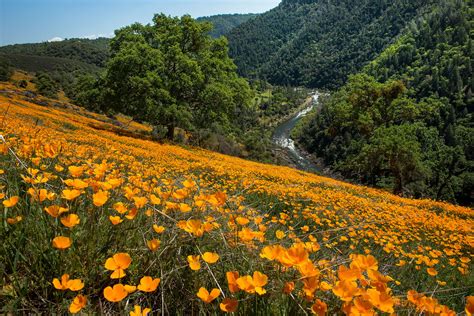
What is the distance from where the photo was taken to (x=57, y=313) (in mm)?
1567

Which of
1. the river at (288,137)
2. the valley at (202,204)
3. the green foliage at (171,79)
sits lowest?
the river at (288,137)

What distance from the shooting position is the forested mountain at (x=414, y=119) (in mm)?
25509

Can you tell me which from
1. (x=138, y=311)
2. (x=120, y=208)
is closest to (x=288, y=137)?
(x=120, y=208)

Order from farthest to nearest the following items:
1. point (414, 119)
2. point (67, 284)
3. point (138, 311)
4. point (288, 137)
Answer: point (288, 137), point (414, 119), point (67, 284), point (138, 311)

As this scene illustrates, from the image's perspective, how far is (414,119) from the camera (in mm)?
46531

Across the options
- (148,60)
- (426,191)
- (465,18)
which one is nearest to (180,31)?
(148,60)

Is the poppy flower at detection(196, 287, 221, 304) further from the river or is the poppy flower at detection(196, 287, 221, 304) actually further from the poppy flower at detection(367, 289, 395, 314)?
the river

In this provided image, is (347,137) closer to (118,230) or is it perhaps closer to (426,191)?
(426,191)

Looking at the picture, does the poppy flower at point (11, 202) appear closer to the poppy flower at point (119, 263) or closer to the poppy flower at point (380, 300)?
the poppy flower at point (119, 263)

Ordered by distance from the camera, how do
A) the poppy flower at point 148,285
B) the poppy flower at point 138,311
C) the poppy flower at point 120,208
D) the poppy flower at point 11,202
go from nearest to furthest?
1. the poppy flower at point 138,311
2. the poppy flower at point 148,285
3. the poppy flower at point 11,202
4. the poppy flower at point 120,208

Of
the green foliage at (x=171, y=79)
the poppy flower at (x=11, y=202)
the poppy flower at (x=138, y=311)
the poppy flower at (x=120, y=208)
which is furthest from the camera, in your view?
the green foliage at (x=171, y=79)

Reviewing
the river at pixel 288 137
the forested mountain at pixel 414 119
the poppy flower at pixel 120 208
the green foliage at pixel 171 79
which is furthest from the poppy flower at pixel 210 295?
the river at pixel 288 137

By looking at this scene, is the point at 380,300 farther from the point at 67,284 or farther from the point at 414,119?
the point at 414,119

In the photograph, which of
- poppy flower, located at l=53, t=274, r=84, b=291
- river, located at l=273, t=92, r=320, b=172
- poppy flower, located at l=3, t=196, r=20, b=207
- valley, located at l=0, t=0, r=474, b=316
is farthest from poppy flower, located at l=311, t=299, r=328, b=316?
river, located at l=273, t=92, r=320, b=172
